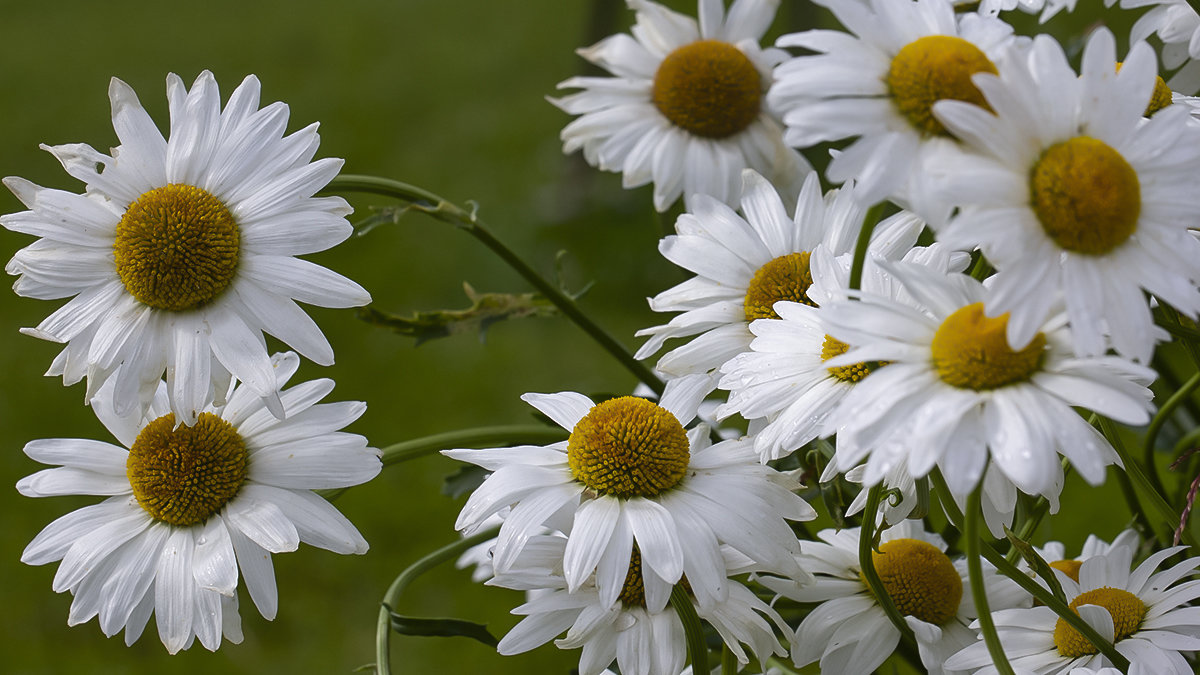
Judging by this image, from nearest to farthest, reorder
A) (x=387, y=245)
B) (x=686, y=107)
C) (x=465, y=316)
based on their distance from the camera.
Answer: (x=465, y=316) → (x=686, y=107) → (x=387, y=245)

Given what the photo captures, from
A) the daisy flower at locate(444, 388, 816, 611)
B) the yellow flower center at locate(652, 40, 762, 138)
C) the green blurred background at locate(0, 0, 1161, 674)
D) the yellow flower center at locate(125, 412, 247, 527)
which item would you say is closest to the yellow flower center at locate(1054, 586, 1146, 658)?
the daisy flower at locate(444, 388, 816, 611)

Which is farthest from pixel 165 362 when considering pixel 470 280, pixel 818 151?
pixel 470 280

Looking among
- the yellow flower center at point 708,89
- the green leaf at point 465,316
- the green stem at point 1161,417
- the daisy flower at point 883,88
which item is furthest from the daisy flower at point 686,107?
the daisy flower at point 883,88

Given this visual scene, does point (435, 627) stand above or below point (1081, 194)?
below

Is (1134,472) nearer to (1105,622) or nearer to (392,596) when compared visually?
(1105,622)

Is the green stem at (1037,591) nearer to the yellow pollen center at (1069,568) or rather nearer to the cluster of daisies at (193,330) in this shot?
the yellow pollen center at (1069,568)

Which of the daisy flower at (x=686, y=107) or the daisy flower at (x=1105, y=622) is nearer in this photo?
the daisy flower at (x=1105, y=622)

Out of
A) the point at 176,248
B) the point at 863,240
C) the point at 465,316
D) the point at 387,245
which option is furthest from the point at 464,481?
the point at 387,245
